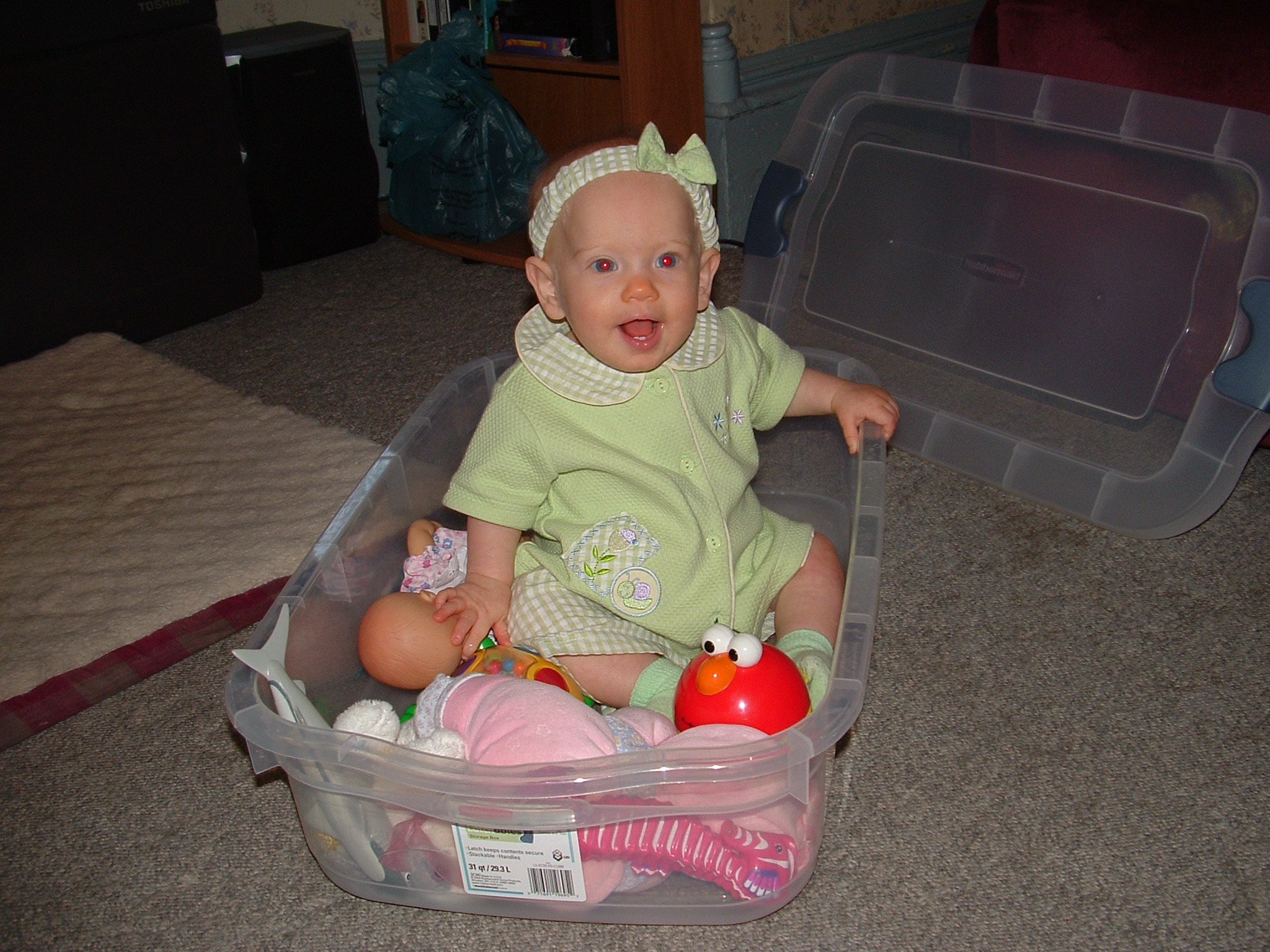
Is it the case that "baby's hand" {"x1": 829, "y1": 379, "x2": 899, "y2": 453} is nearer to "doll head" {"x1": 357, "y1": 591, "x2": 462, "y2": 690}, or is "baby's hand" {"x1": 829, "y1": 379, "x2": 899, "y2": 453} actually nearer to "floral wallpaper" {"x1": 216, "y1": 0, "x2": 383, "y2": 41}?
"doll head" {"x1": 357, "y1": 591, "x2": 462, "y2": 690}

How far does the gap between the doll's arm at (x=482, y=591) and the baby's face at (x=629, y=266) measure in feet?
0.57

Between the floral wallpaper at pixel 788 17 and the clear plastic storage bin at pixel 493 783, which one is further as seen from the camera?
the floral wallpaper at pixel 788 17

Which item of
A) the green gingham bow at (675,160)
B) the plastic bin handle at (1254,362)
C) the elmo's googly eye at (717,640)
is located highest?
the green gingham bow at (675,160)

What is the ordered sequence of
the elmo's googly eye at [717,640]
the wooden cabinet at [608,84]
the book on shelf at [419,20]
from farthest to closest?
the book on shelf at [419,20]
the wooden cabinet at [608,84]
the elmo's googly eye at [717,640]

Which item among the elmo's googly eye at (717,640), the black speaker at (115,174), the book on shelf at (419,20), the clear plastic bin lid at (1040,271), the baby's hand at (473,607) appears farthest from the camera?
the book on shelf at (419,20)

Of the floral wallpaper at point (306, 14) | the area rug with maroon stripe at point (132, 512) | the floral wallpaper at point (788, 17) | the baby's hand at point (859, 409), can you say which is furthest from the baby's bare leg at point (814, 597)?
the floral wallpaper at point (306, 14)

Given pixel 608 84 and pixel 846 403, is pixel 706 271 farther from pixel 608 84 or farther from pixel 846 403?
pixel 608 84

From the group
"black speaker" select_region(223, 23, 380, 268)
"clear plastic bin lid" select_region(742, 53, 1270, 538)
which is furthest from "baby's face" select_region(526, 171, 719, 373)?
"black speaker" select_region(223, 23, 380, 268)

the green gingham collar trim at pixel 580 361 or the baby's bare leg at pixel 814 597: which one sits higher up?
the green gingham collar trim at pixel 580 361

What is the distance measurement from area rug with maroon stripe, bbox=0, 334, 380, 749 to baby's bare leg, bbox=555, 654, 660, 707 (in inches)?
12.4

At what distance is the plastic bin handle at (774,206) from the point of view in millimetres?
1242

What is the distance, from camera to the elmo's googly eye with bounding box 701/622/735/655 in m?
0.75

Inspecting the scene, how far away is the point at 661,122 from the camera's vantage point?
162cm

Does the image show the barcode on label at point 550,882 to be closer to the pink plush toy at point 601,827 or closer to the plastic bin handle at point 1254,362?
the pink plush toy at point 601,827
